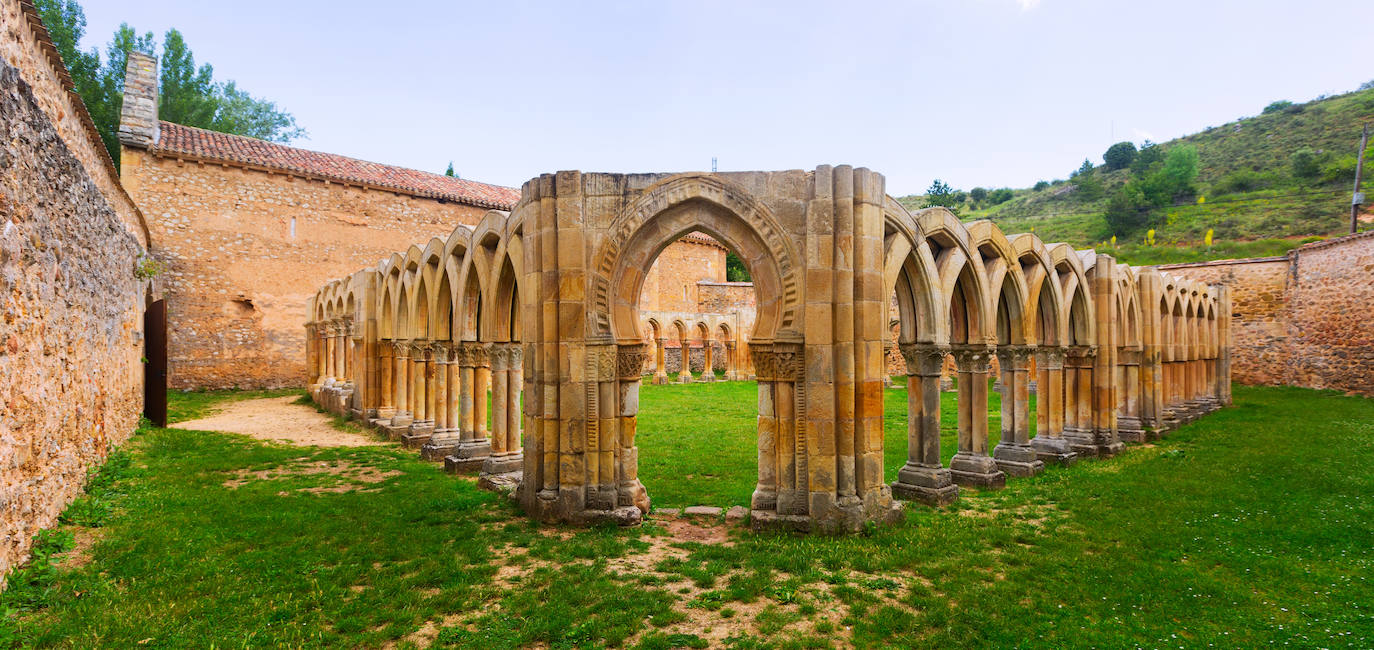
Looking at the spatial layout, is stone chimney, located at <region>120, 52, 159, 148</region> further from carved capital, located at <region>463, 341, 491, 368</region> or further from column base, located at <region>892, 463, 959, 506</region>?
column base, located at <region>892, 463, 959, 506</region>

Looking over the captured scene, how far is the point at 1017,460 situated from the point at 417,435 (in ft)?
35.8

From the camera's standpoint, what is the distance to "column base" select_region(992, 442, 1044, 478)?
9641 millimetres

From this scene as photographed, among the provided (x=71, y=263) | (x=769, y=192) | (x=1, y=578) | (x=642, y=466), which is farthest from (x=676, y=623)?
(x=71, y=263)

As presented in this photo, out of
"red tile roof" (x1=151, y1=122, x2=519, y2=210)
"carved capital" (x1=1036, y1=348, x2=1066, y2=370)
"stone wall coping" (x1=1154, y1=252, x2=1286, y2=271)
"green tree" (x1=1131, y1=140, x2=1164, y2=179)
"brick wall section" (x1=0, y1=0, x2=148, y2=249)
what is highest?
"green tree" (x1=1131, y1=140, x2=1164, y2=179)

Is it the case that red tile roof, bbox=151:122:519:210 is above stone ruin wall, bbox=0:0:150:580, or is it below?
above

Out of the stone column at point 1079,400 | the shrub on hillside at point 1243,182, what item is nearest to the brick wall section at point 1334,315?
the stone column at point 1079,400

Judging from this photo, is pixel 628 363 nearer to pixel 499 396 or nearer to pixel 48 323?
pixel 499 396

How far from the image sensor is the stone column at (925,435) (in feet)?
26.3

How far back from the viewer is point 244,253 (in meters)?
23.8

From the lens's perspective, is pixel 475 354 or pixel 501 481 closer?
pixel 501 481

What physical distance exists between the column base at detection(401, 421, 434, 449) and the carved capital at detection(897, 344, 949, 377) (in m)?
8.93

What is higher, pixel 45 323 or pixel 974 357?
pixel 45 323

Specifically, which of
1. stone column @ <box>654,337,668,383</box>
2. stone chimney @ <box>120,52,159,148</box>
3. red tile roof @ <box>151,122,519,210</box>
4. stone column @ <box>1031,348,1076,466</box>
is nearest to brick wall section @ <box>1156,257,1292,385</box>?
stone column @ <box>1031,348,1076,466</box>

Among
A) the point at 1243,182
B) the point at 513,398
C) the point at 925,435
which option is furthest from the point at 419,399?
the point at 1243,182
